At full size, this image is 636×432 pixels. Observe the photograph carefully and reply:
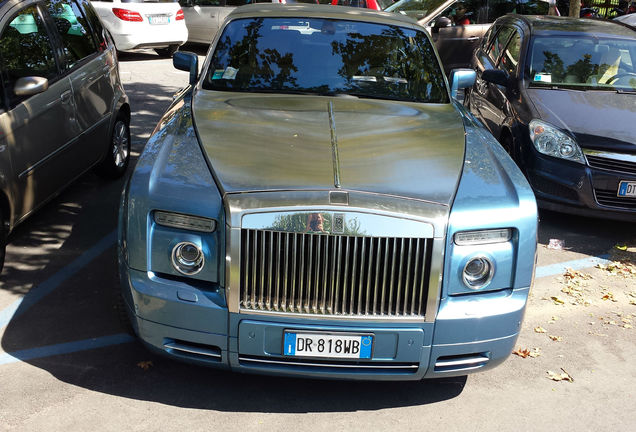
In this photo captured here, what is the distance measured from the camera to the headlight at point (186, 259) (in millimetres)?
3719

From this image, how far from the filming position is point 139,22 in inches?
580

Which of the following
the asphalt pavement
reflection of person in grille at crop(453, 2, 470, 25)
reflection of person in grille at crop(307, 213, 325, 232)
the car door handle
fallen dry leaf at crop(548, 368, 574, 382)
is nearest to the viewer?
reflection of person in grille at crop(307, 213, 325, 232)

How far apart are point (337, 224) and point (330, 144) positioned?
872mm

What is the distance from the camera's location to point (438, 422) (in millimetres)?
4020

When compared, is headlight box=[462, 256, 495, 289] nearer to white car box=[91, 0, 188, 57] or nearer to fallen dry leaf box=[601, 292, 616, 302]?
fallen dry leaf box=[601, 292, 616, 302]

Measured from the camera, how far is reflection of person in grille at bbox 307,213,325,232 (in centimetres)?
358

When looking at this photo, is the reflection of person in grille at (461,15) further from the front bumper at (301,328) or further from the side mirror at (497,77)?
the front bumper at (301,328)

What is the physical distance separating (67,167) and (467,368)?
388cm

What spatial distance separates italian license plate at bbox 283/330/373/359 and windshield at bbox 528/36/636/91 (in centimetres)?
492

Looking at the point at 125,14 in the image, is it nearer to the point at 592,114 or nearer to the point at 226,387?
the point at 592,114

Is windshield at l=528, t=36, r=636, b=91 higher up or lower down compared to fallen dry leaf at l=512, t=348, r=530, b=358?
higher up

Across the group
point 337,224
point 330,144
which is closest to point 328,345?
point 337,224

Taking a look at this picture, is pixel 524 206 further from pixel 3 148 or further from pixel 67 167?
pixel 67 167

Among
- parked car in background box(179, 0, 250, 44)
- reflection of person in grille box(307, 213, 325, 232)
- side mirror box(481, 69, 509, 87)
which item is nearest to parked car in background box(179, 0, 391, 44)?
parked car in background box(179, 0, 250, 44)
